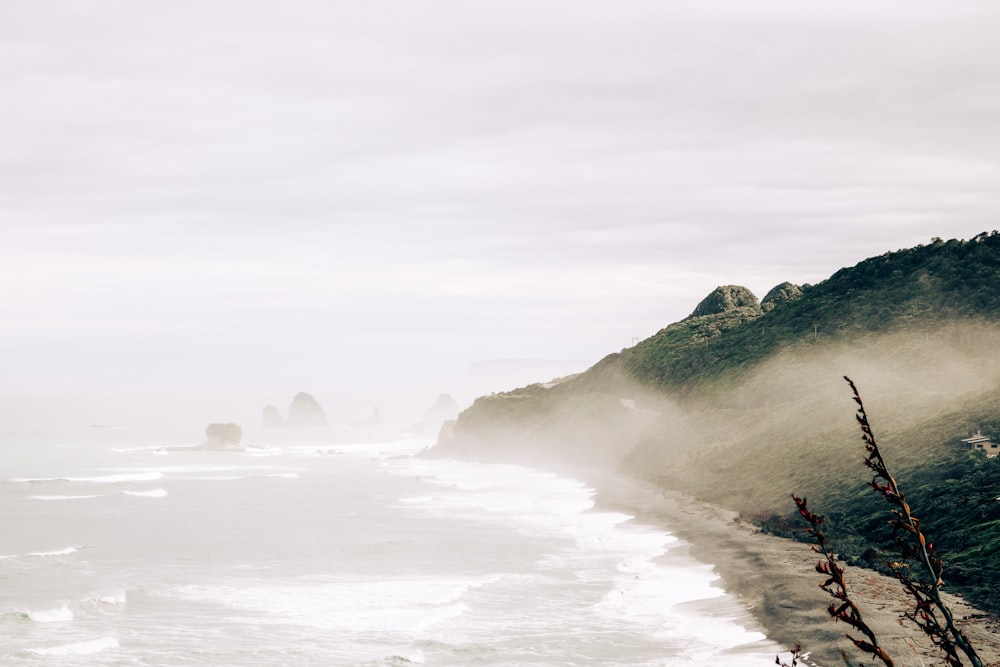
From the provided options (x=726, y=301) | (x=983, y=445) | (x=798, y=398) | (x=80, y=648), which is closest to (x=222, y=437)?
(x=726, y=301)

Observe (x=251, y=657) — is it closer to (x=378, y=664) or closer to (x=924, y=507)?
(x=378, y=664)

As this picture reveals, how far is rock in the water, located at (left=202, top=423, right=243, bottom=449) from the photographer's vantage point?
148500 millimetres

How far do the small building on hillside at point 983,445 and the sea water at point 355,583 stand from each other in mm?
17793

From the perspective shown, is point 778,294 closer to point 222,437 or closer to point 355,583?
point 222,437

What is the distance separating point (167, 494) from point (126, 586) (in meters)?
43.3

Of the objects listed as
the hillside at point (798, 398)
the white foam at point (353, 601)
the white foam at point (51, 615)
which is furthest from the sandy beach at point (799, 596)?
the white foam at point (51, 615)

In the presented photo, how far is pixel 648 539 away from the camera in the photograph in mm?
46594

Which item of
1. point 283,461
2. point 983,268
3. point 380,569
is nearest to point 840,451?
point 380,569

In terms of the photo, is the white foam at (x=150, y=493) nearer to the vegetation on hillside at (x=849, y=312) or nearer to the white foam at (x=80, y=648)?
the white foam at (x=80, y=648)

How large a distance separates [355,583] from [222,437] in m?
118

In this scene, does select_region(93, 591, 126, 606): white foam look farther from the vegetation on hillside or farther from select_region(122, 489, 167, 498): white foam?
the vegetation on hillside

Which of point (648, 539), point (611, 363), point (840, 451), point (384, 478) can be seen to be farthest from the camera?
point (611, 363)

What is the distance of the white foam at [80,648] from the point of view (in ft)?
91.9

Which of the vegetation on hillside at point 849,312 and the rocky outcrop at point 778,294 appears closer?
the vegetation on hillside at point 849,312
